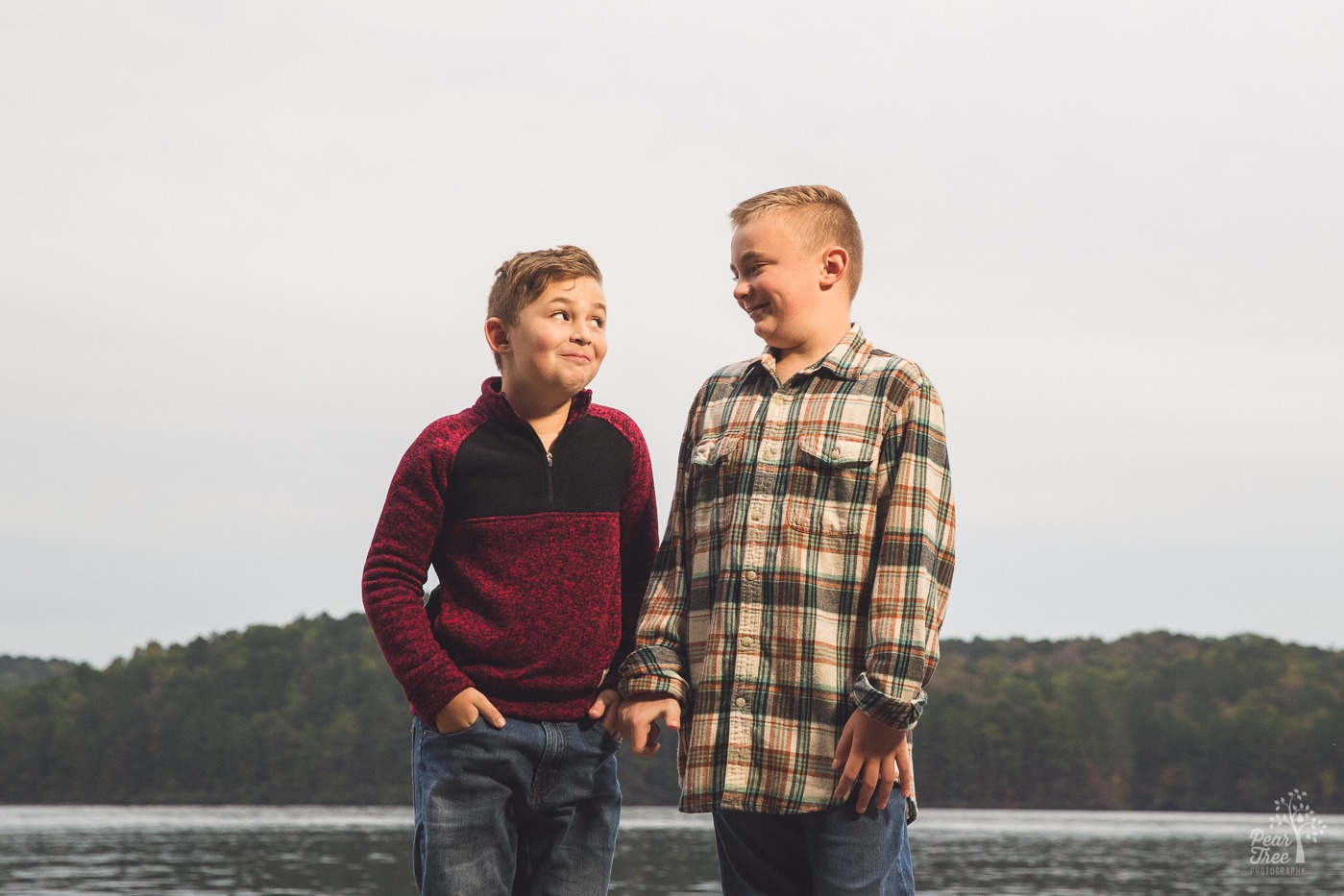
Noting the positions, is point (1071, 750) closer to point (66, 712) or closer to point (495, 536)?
point (66, 712)

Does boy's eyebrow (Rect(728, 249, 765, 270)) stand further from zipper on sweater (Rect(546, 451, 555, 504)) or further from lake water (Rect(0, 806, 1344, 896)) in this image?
lake water (Rect(0, 806, 1344, 896))

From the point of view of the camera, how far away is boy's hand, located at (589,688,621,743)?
11.6 ft

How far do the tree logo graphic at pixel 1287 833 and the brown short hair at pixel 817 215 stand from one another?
68.8 meters

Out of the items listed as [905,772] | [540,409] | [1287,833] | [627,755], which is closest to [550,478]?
[540,409]

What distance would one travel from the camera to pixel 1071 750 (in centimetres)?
10456

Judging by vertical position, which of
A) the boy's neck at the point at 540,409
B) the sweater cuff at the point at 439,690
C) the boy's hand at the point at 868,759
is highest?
the boy's neck at the point at 540,409

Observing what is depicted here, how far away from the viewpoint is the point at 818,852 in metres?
3.28

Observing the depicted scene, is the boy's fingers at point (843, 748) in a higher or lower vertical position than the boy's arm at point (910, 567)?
lower

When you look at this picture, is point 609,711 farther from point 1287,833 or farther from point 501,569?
point 1287,833

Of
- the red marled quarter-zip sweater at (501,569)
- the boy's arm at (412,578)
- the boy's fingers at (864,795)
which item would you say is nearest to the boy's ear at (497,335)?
the red marled quarter-zip sweater at (501,569)

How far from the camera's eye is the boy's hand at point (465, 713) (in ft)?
11.2

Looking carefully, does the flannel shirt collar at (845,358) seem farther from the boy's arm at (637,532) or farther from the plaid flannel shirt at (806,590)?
the boy's arm at (637,532)

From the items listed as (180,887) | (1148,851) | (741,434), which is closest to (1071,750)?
(1148,851)

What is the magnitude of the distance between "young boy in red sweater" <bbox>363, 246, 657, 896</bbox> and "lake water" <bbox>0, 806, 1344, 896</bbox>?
129ft
